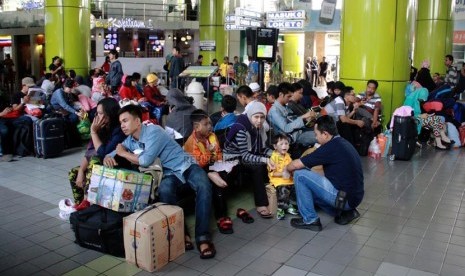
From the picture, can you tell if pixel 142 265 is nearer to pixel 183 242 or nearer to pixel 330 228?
pixel 183 242

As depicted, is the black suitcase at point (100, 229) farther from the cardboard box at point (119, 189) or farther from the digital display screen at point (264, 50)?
the digital display screen at point (264, 50)

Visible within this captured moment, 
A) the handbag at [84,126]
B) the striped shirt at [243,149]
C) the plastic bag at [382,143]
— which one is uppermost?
the striped shirt at [243,149]

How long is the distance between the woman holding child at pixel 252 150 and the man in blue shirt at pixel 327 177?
1.23 ft

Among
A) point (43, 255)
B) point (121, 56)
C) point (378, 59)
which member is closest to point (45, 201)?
point (43, 255)

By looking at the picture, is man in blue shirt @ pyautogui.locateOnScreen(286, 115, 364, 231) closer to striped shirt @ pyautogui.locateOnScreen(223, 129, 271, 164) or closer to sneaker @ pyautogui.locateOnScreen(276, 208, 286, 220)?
sneaker @ pyautogui.locateOnScreen(276, 208, 286, 220)

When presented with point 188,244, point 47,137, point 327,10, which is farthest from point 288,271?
point 327,10

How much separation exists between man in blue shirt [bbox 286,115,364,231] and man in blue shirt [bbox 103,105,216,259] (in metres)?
1.11

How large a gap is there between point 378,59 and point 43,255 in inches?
295

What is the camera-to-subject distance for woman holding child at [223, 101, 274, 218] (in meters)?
5.54

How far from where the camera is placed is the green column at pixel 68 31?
12.7 metres

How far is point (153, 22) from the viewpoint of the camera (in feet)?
81.7

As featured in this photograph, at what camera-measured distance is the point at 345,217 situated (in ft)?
17.8

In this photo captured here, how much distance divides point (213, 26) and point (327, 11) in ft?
30.2

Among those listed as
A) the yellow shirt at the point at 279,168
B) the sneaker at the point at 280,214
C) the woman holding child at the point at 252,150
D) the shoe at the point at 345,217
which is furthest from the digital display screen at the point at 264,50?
the shoe at the point at 345,217
